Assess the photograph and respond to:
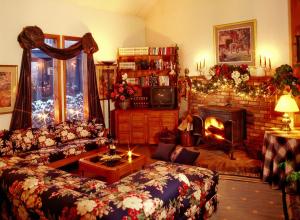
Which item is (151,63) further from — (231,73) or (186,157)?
(186,157)

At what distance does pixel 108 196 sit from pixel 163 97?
4.26 meters

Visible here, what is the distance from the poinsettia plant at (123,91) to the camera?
635cm

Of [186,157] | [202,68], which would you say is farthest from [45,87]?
[202,68]

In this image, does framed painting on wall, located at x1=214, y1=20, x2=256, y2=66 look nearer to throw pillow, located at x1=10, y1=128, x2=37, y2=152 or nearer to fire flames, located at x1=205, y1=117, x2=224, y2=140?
fire flames, located at x1=205, y1=117, x2=224, y2=140

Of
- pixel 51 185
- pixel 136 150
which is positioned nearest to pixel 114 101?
pixel 136 150

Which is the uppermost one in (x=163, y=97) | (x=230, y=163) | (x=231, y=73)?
(x=231, y=73)

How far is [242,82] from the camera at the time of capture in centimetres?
530

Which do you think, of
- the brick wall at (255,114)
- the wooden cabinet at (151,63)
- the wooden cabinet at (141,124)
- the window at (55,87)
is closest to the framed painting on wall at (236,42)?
the brick wall at (255,114)

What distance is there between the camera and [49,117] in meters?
5.51

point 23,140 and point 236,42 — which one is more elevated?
point 236,42

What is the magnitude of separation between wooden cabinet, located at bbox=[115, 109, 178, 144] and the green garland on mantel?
0.91 m

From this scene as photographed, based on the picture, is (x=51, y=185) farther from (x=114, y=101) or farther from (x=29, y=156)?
(x=114, y=101)

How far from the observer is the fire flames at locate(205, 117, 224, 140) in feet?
17.6

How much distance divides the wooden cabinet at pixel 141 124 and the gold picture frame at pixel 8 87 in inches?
89.4
